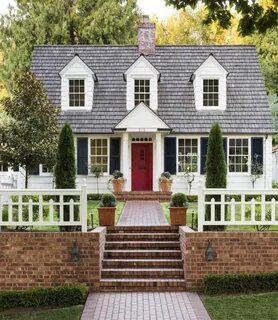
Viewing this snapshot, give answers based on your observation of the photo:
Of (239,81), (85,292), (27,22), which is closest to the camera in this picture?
(85,292)

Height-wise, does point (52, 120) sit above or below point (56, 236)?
above

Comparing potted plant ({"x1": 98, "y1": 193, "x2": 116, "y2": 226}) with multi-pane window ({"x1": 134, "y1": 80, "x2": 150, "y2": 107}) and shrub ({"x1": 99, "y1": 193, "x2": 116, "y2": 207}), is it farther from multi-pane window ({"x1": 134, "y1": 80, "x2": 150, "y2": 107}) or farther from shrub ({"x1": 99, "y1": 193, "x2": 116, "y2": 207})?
multi-pane window ({"x1": 134, "y1": 80, "x2": 150, "y2": 107})

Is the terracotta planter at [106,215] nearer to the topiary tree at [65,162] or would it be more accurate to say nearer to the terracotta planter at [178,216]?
the topiary tree at [65,162]

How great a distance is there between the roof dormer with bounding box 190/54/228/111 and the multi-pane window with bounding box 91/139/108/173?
4.45 m

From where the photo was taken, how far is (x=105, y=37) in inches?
1618

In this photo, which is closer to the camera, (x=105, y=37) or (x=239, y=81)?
(x=239, y=81)

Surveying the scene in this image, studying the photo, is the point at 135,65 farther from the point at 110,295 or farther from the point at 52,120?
the point at 110,295

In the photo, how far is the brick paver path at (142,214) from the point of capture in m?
17.0

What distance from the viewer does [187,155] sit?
27.1 m

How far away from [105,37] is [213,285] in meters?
29.7

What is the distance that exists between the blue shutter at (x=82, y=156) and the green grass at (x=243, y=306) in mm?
14472

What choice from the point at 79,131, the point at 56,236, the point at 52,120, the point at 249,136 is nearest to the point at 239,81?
the point at 249,136

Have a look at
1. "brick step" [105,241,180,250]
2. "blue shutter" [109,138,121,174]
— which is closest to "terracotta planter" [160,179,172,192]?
"blue shutter" [109,138,121,174]

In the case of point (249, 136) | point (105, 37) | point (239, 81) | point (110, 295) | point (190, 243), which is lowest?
point (110, 295)
